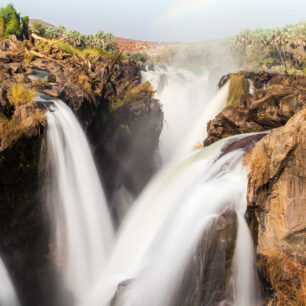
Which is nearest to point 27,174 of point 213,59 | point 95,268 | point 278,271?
point 95,268

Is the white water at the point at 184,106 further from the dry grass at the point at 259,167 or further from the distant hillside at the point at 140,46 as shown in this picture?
the distant hillside at the point at 140,46

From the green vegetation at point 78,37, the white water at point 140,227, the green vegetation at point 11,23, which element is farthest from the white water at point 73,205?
the green vegetation at point 78,37

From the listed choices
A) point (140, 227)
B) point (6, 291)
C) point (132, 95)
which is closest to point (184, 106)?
point (132, 95)

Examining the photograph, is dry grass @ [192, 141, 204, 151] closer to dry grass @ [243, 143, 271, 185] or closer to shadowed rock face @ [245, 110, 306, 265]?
dry grass @ [243, 143, 271, 185]

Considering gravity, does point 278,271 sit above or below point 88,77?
below

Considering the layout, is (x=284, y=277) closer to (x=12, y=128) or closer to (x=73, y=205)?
(x=73, y=205)

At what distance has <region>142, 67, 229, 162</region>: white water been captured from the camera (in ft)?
55.4

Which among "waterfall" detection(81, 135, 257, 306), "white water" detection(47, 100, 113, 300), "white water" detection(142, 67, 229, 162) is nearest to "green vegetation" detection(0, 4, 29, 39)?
"white water" detection(142, 67, 229, 162)

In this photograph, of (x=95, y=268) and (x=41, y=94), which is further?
(x=41, y=94)

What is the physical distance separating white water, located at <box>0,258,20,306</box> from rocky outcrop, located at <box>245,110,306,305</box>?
18.4 feet

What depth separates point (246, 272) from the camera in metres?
5.73

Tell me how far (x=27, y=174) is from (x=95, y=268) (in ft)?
12.0

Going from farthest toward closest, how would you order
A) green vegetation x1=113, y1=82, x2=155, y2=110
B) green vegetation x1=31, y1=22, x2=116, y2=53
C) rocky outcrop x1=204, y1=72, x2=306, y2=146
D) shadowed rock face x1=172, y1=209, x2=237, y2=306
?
green vegetation x1=31, y1=22, x2=116, y2=53 < green vegetation x1=113, y1=82, x2=155, y2=110 < rocky outcrop x1=204, y1=72, x2=306, y2=146 < shadowed rock face x1=172, y1=209, x2=237, y2=306

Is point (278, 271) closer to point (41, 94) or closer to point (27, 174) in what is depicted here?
point (27, 174)
